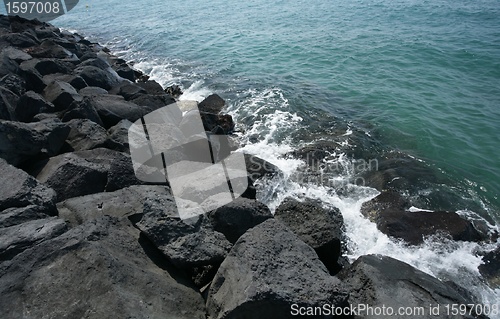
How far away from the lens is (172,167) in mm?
6125

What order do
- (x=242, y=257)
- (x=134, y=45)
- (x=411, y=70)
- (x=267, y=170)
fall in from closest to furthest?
(x=242, y=257) → (x=267, y=170) → (x=411, y=70) → (x=134, y=45)

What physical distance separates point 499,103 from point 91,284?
13.9 m

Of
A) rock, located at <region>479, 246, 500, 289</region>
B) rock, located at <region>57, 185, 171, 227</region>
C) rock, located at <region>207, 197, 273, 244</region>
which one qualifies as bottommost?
rock, located at <region>479, 246, 500, 289</region>

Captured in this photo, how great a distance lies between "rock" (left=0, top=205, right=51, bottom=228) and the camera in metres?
4.15

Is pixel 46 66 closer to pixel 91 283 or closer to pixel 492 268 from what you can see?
pixel 91 283

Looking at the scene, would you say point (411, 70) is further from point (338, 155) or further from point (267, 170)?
point (267, 170)

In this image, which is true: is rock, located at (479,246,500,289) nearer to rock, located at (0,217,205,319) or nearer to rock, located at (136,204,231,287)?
rock, located at (136,204,231,287)

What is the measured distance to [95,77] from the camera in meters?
12.2

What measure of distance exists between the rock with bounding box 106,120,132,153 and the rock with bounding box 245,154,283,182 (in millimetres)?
2963

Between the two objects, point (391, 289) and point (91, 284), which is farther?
point (391, 289)

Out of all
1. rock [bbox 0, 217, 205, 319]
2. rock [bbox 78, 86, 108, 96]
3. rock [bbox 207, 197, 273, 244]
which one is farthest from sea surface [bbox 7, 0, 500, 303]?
rock [bbox 78, 86, 108, 96]

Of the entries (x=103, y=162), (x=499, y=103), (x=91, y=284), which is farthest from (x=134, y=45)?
(x=91, y=284)

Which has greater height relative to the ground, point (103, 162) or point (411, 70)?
point (103, 162)

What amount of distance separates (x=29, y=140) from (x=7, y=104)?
2.22m
